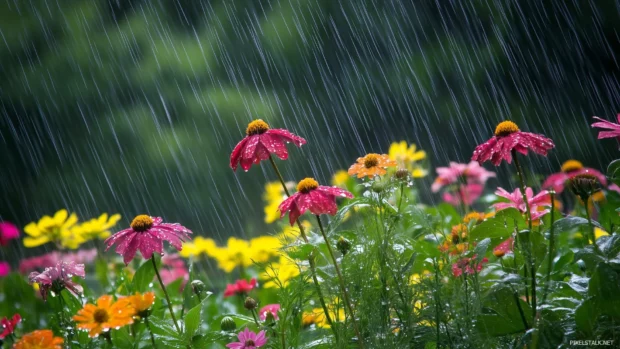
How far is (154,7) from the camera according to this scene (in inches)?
249

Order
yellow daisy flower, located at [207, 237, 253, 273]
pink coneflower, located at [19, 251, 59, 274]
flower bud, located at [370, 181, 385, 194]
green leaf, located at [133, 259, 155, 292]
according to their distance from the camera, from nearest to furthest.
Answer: flower bud, located at [370, 181, 385, 194], green leaf, located at [133, 259, 155, 292], yellow daisy flower, located at [207, 237, 253, 273], pink coneflower, located at [19, 251, 59, 274]

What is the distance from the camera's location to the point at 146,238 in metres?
1.05

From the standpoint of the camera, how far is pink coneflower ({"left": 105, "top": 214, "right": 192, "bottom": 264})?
3.41 feet

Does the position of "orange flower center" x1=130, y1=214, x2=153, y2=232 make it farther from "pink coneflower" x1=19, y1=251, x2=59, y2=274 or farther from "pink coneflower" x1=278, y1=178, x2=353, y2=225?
"pink coneflower" x1=19, y1=251, x2=59, y2=274

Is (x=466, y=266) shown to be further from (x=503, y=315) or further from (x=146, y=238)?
(x=146, y=238)

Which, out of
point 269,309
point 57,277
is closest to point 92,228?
point 57,277

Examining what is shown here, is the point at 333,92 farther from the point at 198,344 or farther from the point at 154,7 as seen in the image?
the point at 198,344

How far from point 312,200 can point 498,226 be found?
30 cm

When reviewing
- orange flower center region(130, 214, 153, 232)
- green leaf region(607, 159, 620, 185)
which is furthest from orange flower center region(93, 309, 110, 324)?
green leaf region(607, 159, 620, 185)

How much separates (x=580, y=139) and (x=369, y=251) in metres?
4.17

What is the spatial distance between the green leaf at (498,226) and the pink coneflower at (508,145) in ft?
0.27

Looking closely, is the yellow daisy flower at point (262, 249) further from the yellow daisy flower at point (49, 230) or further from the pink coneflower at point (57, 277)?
the pink coneflower at point (57, 277)

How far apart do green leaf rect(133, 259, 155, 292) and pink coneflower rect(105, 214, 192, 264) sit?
0.39 metres

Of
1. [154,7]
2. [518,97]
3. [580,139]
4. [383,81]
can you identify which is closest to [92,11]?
[154,7]
